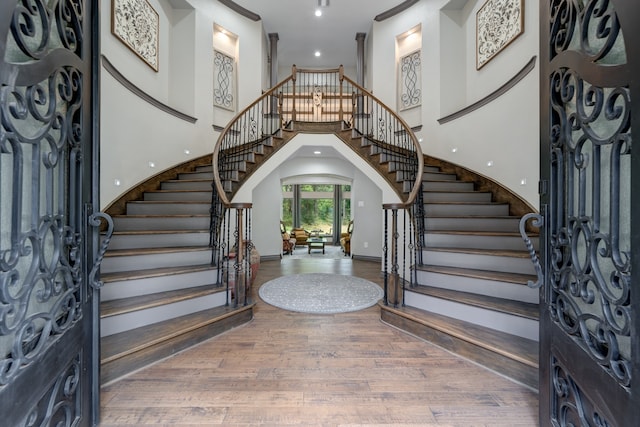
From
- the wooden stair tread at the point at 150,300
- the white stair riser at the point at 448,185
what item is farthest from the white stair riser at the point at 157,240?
the white stair riser at the point at 448,185

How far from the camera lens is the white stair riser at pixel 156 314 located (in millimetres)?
1996

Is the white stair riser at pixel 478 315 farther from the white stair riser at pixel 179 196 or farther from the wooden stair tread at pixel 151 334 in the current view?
the white stair riser at pixel 179 196

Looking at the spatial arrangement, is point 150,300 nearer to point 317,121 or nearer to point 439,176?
point 317,121

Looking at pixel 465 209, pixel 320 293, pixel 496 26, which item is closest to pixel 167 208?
pixel 320 293

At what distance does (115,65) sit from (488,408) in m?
4.97

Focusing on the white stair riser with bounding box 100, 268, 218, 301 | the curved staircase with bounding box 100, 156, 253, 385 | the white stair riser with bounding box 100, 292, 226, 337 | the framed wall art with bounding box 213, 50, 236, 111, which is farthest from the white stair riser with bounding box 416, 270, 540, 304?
the framed wall art with bounding box 213, 50, 236, 111

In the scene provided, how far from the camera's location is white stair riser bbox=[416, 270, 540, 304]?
7.17 feet

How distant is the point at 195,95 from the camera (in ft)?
16.3

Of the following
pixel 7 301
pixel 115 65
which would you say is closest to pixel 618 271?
pixel 7 301

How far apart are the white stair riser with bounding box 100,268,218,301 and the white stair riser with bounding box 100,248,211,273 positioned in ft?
0.73

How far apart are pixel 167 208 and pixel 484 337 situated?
3.63m

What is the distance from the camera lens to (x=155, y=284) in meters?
2.42

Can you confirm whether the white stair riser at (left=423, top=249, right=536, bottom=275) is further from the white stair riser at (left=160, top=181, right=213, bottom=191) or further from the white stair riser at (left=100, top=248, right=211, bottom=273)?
the white stair riser at (left=160, top=181, right=213, bottom=191)

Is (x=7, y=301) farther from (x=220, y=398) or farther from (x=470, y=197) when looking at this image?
(x=470, y=197)
